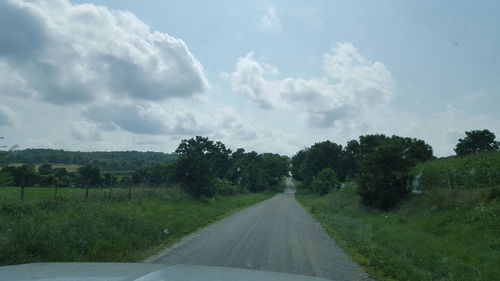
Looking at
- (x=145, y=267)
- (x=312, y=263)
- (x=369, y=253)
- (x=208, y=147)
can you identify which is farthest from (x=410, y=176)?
(x=208, y=147)

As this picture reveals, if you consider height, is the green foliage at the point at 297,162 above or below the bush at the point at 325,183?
above

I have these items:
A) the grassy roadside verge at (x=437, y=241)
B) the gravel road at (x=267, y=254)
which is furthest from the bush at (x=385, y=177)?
the gravel road at (x=267, y=254)

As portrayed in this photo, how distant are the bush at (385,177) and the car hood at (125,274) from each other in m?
24.5

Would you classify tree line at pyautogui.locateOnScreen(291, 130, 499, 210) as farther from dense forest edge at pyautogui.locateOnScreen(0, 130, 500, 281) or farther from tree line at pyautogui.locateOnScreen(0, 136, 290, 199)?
tree line at pyautogui.locateOnScreen(0, 136, 290, 199)

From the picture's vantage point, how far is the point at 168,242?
12.9 m

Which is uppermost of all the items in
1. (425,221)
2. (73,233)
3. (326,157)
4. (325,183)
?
(326,157)

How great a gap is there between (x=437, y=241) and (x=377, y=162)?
15.2 meters

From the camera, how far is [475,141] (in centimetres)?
6406

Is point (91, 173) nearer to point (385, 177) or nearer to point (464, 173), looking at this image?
point (385, 177)

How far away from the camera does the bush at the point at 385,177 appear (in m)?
27.3

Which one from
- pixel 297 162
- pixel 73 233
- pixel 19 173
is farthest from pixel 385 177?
pixel 297 162

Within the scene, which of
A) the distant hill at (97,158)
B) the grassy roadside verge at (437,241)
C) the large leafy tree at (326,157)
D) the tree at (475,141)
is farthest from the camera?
the large leafy tree at (326,157)

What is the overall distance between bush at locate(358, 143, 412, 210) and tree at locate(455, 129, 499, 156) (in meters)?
39.4

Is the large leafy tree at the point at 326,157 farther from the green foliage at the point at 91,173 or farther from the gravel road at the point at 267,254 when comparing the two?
the gravel road at the point at 267,254
